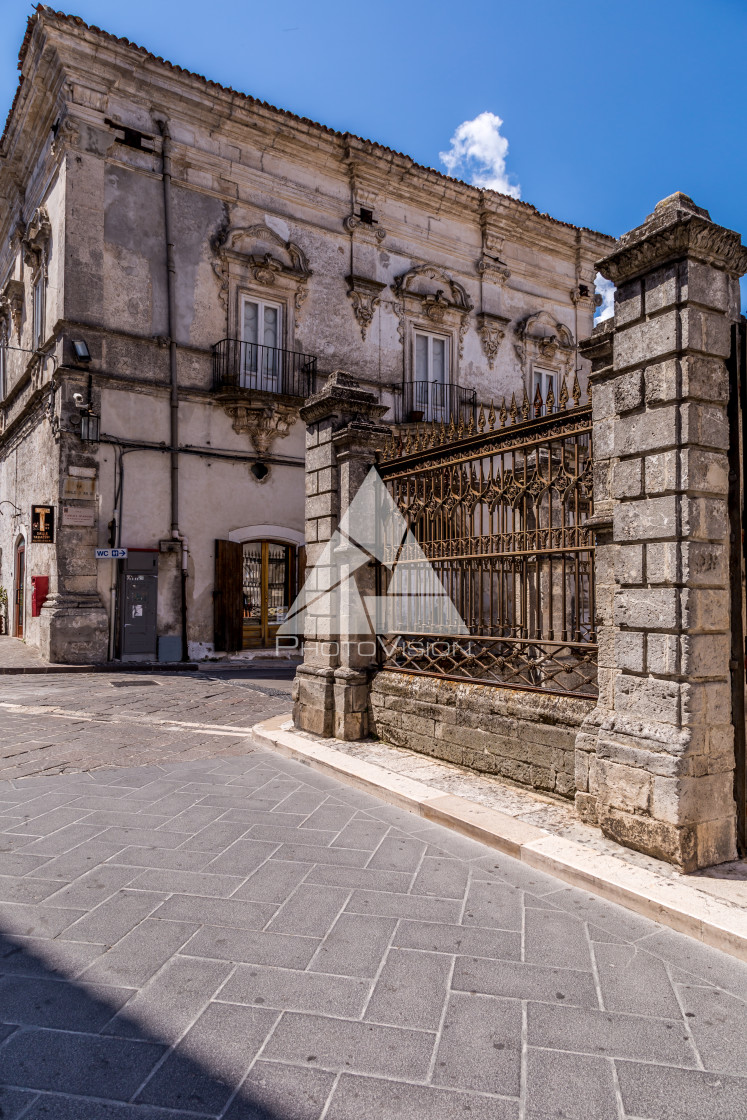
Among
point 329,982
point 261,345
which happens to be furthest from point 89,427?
point 329,982

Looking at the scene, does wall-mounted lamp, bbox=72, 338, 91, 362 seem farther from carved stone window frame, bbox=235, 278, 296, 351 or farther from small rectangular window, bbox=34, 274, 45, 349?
carved stone window frame, bbox=235, 278, 296, 351

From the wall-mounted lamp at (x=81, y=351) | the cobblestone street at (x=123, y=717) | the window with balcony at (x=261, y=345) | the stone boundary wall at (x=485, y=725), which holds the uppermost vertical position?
the window with balcony at (x=261, y=345)

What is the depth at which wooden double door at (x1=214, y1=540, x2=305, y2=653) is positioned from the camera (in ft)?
46.1

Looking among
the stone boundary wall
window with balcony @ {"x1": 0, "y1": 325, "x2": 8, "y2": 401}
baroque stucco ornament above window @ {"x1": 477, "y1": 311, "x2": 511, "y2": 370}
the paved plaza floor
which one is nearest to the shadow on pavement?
the paved plaza floor

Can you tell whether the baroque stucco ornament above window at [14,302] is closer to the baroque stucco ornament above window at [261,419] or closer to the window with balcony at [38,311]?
the window with balcony at [38,311]

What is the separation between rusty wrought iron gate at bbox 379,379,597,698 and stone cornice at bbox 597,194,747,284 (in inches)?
31.1

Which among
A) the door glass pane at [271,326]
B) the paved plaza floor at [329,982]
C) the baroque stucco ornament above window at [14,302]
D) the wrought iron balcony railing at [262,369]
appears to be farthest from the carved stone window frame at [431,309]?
the paved plaza floor at [329,982]

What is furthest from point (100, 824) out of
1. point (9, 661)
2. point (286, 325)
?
point (286, 325)

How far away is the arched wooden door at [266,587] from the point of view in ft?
48.4

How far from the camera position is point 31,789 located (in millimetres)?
4809

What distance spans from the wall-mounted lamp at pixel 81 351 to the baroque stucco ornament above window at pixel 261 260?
3.10 metres

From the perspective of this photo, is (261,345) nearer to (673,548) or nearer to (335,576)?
(335,576)

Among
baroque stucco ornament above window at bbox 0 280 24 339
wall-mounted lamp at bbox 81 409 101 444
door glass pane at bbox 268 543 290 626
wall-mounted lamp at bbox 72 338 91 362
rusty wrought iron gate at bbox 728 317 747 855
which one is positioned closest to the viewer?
rusty wrought iron gate at bbox 728 317 747 855

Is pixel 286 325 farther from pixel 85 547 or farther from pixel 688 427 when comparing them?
pixel 688 427
